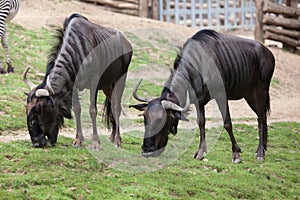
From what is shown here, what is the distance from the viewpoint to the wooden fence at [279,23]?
2073 cm

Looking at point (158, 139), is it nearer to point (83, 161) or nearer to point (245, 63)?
point (83, 161)

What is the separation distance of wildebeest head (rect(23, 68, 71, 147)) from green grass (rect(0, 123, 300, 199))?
9.0 inches

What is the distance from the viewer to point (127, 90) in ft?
50.8

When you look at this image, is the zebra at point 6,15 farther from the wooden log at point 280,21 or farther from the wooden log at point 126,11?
the wooden log at point 280,21

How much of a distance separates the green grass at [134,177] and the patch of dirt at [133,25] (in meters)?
6.31

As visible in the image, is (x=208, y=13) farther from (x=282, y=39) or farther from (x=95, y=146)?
(x=95, y=146)

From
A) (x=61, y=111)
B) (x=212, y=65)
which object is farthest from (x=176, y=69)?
(x=61, y=111)

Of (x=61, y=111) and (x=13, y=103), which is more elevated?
(x=61, y=111)

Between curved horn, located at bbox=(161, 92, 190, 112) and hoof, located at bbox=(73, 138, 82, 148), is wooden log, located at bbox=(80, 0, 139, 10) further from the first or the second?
curved horn, located at bbox=(161, 92, 190, 112)

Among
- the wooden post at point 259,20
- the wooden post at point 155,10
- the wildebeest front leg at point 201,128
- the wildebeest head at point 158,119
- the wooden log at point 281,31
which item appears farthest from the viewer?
the wooden post at point 155,10

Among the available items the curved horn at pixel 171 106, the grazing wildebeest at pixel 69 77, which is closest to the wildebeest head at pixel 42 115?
the grazing wildebeest at pixel 69 77

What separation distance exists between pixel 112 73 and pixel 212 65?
5.78 feet

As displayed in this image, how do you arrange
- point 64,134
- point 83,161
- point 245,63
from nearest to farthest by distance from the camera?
point 83,161 → point 245,63 → point 64,134

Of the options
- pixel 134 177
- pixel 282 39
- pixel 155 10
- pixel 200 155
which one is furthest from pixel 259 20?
pixel 134 177
